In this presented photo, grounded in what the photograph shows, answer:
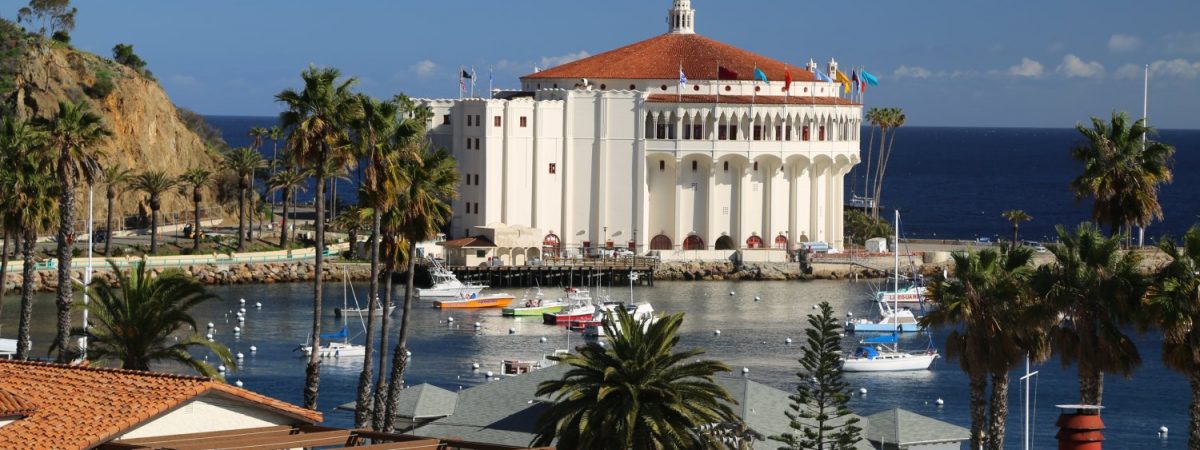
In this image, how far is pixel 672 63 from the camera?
125688 mm

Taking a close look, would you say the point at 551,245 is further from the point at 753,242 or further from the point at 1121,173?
the point at 1121,173

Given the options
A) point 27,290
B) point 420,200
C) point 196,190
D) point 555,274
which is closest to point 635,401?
point 420,200

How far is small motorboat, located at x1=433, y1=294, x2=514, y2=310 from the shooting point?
10587 cm

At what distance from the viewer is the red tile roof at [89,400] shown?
104 feet

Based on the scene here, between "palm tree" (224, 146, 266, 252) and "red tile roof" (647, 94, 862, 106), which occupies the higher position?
"red tile roof" (647, 94, 862, 106)

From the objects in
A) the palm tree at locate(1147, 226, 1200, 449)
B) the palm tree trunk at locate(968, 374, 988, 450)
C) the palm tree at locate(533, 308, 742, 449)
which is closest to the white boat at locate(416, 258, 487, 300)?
the palm tree trunk at locate(968, 374, 988, 450)

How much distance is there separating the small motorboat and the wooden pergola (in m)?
72.0

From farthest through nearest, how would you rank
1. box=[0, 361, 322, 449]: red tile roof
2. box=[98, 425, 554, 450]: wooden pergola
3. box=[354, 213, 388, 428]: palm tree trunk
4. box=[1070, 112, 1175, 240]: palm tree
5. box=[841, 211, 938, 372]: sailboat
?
1. box=[841, 211, 938, 372]: sailboat
2. box=[354, 213, 388, 428]: palm tree trunk
3. box=[1070, 112, 1175, 240]: palm tree
4. box=[0, 361, 322, 449]: red tile roof
5. box=[98, 425, 554, 450]: wooden pergola

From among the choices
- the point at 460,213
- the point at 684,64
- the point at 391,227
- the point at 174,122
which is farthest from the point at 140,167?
the point at 391,227

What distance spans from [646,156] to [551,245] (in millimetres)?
7511

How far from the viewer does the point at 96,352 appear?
48062mm

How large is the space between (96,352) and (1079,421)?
2748 cm

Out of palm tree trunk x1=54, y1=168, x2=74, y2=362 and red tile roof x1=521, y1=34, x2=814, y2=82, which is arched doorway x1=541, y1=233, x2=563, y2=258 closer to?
red tile roof x1=521, y1=34, x2=814, y2=82

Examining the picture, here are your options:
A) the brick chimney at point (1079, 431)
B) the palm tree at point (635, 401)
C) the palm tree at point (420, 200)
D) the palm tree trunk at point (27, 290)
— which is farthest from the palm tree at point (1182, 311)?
the palm tree trunk at point (27, 290)
